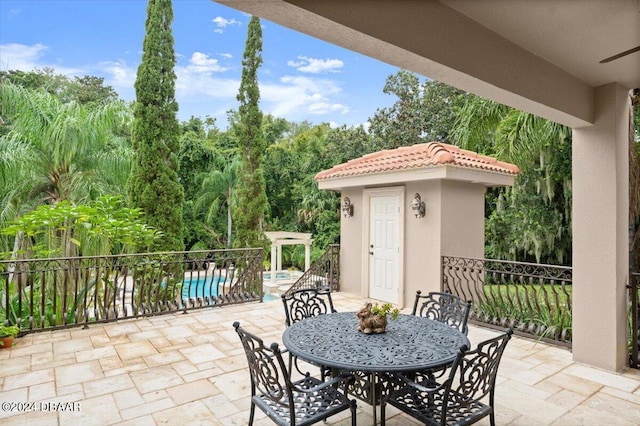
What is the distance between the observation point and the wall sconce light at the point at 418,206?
6.46 m

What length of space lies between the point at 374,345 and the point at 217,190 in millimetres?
14137

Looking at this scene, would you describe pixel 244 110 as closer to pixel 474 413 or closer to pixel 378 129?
pixel 378 129

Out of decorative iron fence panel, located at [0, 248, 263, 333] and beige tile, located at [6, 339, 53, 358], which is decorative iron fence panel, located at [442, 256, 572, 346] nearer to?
decorative iron fence panel, located at [0, 248, 263, 333]

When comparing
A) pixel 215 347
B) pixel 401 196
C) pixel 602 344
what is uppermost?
pixel 401 196

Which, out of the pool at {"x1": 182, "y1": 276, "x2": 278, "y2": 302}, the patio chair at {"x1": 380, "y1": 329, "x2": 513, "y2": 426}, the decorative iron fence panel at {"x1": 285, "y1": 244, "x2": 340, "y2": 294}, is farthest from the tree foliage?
the patio chair at {"x1": 380, "y1": 329, "x2": 513, "y2": 426}

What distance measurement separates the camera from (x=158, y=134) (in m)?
8.70

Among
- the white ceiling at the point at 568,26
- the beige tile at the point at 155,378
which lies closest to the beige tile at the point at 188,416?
the beige tile at the point at 155,378

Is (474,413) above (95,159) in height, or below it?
below

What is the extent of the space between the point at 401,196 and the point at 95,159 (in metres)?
6.71

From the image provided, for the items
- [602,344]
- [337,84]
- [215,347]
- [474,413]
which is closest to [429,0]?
[474,413]

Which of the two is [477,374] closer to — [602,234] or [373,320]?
[373,320]

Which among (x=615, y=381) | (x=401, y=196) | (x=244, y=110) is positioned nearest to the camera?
(x=615, y=381)

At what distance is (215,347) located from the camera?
448 centimetres

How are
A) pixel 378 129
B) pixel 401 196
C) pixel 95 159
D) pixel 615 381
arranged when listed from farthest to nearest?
pixel 378 129 < pixel 95 159 < pixel 401 196 < pixel 615 381
